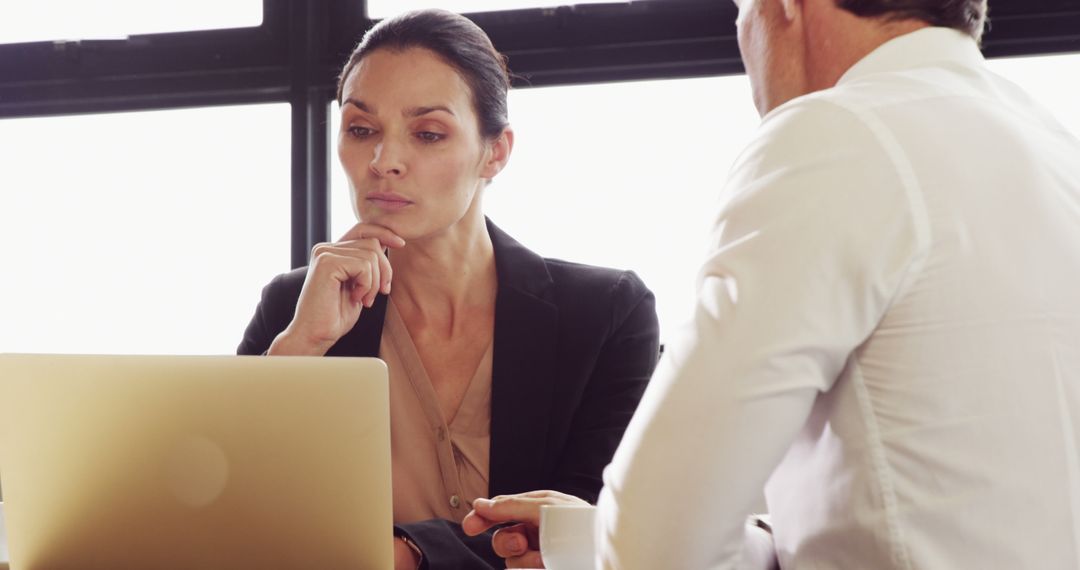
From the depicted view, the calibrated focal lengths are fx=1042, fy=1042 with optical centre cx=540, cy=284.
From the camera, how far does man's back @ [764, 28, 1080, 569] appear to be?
731 mm

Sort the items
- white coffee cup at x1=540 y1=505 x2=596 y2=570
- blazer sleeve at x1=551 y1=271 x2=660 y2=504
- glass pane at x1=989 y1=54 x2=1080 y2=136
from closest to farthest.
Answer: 1. white coffee cup at x1=540 y1=505 x2=596 y2=570
2. blazer sleeve at x1=551 y1=271 x2=660 y2=504
3. glass pane at x1=989 y1=54 x2=1080 y2=136

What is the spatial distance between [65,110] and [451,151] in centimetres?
119

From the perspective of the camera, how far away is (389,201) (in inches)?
69.5

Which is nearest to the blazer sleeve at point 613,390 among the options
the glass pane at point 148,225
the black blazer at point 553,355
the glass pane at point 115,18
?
the black blazer at point 553,355

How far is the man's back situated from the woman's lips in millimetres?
1085

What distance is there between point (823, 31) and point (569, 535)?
19.4 inches

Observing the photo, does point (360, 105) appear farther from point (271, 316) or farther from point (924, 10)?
point (924, 10)

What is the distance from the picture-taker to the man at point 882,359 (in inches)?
28.2

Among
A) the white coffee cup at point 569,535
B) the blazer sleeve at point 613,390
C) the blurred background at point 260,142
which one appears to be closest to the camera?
the white coffee cup at point 569,535

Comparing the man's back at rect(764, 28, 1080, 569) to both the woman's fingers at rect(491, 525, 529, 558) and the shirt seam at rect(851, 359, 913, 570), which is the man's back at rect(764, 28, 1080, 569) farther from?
the woman's fingers at rect(491, 525, 529, 558)

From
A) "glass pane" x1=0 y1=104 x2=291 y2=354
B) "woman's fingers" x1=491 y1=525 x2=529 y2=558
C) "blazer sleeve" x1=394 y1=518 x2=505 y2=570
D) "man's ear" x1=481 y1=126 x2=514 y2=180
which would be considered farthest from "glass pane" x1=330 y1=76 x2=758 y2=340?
"woman's fingers" x1=491 y1=525 x2=529 y2=558

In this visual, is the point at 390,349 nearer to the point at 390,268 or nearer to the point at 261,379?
the point at 390,268

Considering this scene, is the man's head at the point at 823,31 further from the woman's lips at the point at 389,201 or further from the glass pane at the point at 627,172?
the glass pane at the point at 627,172

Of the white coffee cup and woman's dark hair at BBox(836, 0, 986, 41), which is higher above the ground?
woman's dark hair at BBox(836, 0, 986, 41)
